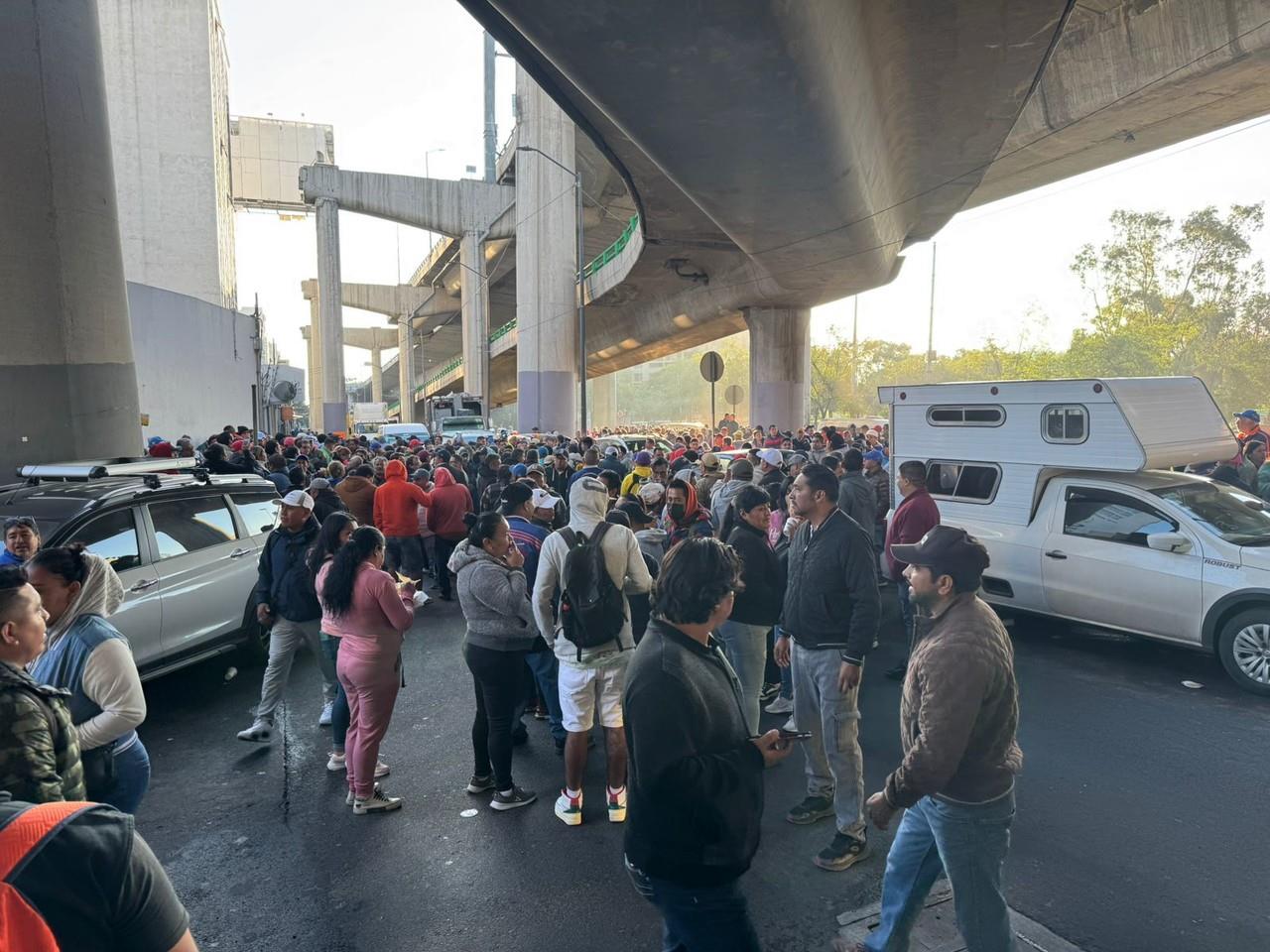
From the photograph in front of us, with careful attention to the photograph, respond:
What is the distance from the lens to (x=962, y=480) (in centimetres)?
906

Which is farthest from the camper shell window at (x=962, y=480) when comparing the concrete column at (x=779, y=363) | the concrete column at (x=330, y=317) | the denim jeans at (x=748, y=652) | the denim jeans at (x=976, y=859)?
the concrete column at (x=330, y=317)

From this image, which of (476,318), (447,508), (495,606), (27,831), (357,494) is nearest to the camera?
(27,831)

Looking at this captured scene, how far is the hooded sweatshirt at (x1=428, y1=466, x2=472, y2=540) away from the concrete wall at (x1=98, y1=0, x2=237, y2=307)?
3193 cm

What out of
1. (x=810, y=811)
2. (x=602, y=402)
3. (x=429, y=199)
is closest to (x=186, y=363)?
(x=810, y=811)

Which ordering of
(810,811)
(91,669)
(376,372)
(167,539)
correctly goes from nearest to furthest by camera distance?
(91,669)
(810,811)
(167,539)
(376,372)

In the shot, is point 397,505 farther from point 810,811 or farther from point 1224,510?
point 1224,510

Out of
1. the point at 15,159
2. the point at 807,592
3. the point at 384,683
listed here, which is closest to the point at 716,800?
the point at 807,592

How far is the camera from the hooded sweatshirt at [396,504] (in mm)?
10078

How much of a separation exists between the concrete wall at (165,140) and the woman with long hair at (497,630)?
3736cm

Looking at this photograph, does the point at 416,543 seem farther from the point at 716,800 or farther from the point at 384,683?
the point at 716,800

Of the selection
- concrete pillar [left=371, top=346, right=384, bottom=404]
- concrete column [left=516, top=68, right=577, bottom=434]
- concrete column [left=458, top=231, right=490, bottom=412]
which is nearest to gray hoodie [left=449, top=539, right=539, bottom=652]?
concrete column [left=516, top=68, right=577, bottom=434]

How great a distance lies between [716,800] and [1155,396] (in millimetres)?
7765

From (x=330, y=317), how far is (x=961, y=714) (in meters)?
52.5

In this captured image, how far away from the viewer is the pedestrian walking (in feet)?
7.13
